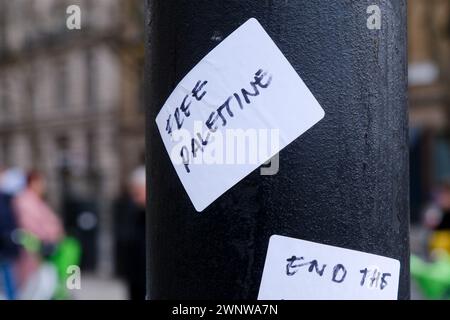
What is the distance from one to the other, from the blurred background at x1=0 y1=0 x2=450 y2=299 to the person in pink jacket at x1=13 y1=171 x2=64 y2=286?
0.05 m

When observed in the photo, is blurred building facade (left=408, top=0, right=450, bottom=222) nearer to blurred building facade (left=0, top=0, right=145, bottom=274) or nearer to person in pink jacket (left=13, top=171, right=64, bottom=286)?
blurred building facade (left=0, top=0, right=145, bottom=274)

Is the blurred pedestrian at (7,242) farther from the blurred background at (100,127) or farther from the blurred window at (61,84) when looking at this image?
the blurred window at (61,84)

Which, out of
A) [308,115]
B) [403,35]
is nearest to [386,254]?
[308,115]

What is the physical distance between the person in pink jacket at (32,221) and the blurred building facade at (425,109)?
15967 millimetres

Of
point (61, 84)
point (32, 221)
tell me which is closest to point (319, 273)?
point (32, 221)

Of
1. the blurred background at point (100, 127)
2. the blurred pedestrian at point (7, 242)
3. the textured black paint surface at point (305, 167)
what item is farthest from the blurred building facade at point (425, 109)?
the textured black paint surface at point (305, 167)

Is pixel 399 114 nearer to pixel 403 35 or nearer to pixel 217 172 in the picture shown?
pixel 403 35

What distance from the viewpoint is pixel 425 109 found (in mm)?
26016

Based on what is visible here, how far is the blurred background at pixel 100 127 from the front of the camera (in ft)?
34.8

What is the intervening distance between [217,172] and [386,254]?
1.31ft

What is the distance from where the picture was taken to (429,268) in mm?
8633

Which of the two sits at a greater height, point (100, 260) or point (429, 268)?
point (429, 268)

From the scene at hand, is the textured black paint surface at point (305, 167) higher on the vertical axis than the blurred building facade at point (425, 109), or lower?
higher

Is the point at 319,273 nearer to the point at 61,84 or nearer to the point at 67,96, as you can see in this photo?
the point at 67,96
